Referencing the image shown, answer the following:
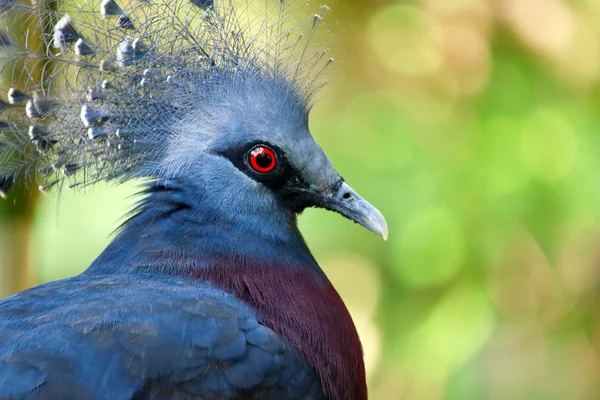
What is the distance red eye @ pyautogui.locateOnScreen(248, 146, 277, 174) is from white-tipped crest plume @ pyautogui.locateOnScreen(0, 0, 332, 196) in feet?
0.56

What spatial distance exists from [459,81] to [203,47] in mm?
2003

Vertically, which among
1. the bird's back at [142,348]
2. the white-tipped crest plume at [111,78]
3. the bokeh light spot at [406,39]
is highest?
the bokeh light spot at [406,39]

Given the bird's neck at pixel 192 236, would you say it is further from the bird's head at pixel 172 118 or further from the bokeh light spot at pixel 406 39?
the bokeh light spot at pixel 406 39

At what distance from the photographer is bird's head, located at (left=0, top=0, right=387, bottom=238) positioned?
2.38 meters

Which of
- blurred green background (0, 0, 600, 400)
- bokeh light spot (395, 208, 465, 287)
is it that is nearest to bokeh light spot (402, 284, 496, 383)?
blurred green background (0, 0, 600, 400)

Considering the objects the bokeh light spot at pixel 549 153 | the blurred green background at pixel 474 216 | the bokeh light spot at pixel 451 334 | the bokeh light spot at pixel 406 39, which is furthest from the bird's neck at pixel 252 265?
the bokeh light spot at pixel 406 39

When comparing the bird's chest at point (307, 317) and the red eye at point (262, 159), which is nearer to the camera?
the bird's chest at point (307, 317)

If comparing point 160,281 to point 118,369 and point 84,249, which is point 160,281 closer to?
point 118,369

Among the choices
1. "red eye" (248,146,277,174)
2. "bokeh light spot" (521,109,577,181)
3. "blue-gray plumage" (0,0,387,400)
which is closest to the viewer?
"blue-gray plumage" (0,0,387,400)

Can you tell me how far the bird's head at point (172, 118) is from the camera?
238 centimetres

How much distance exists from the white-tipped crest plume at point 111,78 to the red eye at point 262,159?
0.56 feet

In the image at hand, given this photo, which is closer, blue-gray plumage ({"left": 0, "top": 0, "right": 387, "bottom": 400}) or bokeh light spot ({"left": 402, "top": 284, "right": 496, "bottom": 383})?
blue-gray plumage ({"left": 0, "top": 0, "right": 387, "bottom": 400})

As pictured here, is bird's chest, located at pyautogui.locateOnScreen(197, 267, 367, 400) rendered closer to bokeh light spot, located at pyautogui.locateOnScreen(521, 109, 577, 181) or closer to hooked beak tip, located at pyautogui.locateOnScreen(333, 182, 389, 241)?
hooked beak tip, located at pyautogui.locateOnScreen(333, 182, 389, 241)

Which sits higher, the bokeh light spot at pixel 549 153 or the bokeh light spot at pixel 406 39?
the bokeh light spot at pixel 406 39
